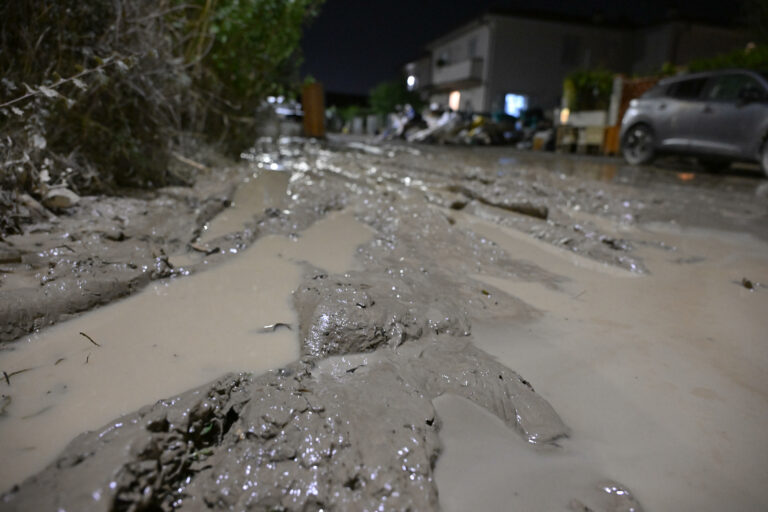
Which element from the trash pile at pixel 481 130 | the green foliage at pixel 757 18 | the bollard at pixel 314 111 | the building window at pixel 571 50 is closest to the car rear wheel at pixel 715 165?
the trash pile at pixel 481 130

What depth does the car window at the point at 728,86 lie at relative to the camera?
6662mm

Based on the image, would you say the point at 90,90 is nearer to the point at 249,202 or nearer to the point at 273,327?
the point at 249,202

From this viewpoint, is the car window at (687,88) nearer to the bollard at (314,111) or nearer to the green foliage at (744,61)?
the green foliage at (744,61)

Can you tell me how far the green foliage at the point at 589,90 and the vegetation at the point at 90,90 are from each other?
10976 mm

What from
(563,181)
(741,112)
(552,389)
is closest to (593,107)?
(741,112)

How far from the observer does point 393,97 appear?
32438 mm

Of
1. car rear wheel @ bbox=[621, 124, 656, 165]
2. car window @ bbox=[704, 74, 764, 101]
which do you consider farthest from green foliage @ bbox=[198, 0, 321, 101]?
car window @ bbox=[704, 74, 764, 101]

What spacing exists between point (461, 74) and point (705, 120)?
2173cm

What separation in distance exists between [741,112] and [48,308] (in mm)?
8459

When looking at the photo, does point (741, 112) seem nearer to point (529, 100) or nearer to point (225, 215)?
point (225, 215)

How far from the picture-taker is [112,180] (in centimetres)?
398

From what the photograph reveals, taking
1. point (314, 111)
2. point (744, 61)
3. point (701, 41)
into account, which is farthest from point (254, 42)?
point (701, 41)

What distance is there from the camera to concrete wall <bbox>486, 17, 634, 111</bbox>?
81.7 feet

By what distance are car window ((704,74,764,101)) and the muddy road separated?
5.04 m
